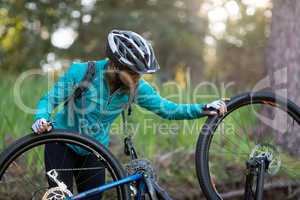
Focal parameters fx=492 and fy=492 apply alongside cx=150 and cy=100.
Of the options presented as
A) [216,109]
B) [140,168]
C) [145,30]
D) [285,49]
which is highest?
[145,30]

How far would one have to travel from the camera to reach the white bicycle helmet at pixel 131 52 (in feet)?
8.67

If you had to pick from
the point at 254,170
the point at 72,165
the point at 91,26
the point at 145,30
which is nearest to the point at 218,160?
Answer: the point at 254,170

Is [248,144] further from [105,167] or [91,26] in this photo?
[91,26]

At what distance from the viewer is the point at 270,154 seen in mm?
2953

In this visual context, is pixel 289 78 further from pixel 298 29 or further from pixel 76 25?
pixel 76 25

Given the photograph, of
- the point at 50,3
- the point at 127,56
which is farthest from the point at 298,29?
the point at 50,3

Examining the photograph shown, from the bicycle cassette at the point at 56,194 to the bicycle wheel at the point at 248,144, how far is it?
76 cm

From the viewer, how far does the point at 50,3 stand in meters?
8.55

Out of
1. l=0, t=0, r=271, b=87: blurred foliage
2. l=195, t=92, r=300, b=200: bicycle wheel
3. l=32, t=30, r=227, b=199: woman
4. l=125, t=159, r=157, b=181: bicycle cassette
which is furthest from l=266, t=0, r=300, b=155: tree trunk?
l=0, t=0, r=271, b=87: blurred foliage

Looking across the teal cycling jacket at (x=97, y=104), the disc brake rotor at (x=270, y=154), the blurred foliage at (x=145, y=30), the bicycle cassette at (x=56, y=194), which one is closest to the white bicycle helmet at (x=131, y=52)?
the teal cycling jacket at (x=97, y=104)

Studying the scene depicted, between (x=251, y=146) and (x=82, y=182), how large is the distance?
1.12 meters

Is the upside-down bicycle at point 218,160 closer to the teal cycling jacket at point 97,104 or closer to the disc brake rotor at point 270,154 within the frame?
the disc brake rotor at point 270,154

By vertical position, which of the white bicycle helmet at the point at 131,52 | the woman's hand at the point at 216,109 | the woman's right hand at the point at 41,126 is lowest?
the woman's right hand at the point at 41,126

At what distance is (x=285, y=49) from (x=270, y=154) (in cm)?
158
